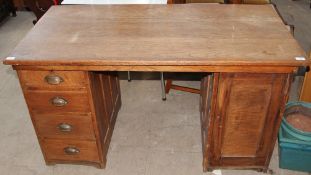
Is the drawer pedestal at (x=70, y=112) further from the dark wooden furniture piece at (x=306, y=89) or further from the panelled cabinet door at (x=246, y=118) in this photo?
Answer: the dark wooden furniture piece at (x=306, y=89)

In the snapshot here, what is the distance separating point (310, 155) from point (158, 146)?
3.41ft

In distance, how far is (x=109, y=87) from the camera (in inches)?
96.3

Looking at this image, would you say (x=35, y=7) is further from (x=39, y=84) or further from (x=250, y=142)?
(x=250, y=142)

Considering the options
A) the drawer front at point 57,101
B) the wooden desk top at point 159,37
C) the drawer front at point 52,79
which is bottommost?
the drawer front at point 57,101

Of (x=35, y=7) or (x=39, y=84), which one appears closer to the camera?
(x=39, y=84)

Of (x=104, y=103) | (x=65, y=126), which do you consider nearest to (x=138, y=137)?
(x=104, y=103)

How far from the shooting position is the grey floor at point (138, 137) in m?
2.30

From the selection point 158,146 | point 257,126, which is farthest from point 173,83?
point 257,126

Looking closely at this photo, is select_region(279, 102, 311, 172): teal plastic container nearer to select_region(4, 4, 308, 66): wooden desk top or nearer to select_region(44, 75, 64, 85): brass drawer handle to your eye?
select_region(4, 4, 308, 66): wooden desk top

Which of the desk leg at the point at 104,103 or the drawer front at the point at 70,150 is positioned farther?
the drawer front at the point at 70,150

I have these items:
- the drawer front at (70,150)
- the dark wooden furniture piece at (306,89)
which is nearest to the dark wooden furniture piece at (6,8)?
the drawer front at (70,150)

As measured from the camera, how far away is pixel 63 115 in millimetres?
2023

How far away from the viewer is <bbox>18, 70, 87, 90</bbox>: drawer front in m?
1.83

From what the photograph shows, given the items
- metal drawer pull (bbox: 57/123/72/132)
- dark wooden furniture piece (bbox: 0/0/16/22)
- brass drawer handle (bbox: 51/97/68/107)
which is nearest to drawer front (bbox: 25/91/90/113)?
brass drawer handle (bbox: 51/97/68/107)
